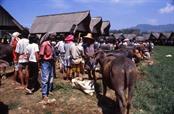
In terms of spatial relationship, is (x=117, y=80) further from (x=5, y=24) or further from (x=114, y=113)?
(x=5, y=24)

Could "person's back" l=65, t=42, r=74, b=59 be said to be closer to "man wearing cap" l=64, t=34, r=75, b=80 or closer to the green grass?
"man wearing cap" l=64, t=34, r=75, b=80

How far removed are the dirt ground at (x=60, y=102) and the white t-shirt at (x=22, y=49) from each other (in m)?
1.14

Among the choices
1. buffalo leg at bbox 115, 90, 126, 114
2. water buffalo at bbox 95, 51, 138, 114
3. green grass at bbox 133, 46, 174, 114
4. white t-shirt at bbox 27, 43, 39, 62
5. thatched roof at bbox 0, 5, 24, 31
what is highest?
thatched roof at bbox 0, 5, 24, 31

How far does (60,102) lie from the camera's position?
10.9 metres

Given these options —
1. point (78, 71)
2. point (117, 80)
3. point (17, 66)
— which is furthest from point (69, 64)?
point (117, 80)

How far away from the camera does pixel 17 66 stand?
12.7 metres

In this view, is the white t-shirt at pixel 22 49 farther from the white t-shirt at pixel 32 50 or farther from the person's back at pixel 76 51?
the person's back at pixel 76 51

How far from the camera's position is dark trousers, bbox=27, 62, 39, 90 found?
11961mm

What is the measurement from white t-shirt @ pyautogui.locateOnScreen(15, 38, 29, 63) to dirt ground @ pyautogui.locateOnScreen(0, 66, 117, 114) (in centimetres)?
114

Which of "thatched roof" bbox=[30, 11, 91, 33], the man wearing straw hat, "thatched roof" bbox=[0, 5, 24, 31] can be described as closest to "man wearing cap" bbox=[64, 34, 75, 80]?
the man wearing straw hat

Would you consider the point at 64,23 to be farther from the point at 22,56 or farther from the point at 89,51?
the point at 22,56

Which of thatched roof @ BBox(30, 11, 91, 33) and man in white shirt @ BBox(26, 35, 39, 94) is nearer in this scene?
man in white shirt @ BBox(26, 35, 39, 94)

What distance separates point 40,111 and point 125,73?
2.85 metres

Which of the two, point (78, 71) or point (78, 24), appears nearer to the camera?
point (78, 71)
